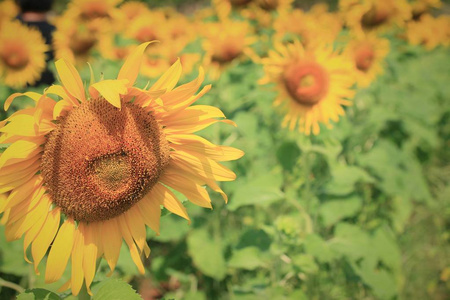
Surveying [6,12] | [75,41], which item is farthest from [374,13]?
[6,12]

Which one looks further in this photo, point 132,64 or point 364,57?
point 364,57

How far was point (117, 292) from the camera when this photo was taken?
90 cm

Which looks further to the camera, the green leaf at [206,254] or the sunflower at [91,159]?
→ the green leaf at [206,254]

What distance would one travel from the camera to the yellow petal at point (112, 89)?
0.78 m

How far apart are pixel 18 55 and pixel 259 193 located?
2.34 meters

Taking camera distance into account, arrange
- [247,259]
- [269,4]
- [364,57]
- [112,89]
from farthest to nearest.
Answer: [269,4] < [364,57] < [247,259] < [112,89]

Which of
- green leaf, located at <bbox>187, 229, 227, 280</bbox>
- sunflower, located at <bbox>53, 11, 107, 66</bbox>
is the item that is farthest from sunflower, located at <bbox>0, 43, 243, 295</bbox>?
sunflower, located at <bbox>53, 11, 107, 66</bbox>

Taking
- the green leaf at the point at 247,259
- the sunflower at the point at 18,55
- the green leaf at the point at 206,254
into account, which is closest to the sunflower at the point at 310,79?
the green leaf at the point at 247,259

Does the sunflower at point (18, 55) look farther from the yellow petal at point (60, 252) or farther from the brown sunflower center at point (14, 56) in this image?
the yellow petal at point (60, 252)

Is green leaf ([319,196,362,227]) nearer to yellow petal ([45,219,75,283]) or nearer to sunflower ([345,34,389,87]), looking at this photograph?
sunflower ([345,34,389,87])

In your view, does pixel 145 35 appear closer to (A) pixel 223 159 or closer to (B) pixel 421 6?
(A) pixel 223 159

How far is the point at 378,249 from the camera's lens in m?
2.11

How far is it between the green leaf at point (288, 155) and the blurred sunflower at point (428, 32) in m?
3.53

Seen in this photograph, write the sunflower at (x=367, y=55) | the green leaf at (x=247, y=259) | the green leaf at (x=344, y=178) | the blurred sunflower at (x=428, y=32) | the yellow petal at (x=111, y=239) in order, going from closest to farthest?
the yellow petal at (x=111, y=239) → the green leaf at (x=247, y=259) → the green leaf at (x=344, y=178) → the sunflower at (x=367, y=55) → the blurred sunflower at (x=428, y=32)
